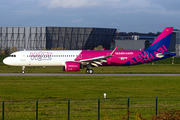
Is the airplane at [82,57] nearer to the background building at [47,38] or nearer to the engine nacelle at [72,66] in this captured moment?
the engine nacelle at [72,66]

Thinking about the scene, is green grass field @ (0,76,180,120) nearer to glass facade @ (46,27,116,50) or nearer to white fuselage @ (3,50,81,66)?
white fuselage @ (3,50,81,66)

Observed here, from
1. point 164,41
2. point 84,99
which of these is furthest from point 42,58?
point 84,99

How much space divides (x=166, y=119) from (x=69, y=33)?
11531 cm

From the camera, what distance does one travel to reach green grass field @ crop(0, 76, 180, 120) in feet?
51.2

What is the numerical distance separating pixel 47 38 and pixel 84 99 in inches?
4150

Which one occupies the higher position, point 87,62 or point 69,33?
point 69,33

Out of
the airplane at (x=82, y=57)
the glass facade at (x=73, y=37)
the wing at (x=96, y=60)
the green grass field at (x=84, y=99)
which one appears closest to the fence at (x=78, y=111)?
the green grass field at (x=84, y=99)

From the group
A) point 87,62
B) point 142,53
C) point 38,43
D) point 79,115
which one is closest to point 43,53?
point 87,62

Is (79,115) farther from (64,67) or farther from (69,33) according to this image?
(69,33)

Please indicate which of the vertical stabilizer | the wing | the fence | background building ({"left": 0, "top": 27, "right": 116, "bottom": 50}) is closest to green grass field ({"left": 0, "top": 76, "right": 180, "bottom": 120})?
the fence

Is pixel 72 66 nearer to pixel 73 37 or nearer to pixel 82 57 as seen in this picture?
pixel 82 57

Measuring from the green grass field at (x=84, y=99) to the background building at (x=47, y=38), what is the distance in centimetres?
9482

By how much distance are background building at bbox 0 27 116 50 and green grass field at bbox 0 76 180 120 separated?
3733 inches

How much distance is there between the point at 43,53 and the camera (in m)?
43.8
